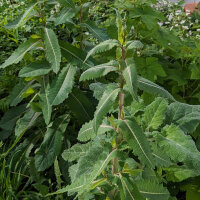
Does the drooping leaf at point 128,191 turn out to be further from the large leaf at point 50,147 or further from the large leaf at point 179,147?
the large leaf at point 50,147

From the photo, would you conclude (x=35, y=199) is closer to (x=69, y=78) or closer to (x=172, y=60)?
(x=69, y=78)

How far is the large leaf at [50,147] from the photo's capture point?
7.44 feet

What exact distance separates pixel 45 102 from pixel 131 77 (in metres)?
1.23

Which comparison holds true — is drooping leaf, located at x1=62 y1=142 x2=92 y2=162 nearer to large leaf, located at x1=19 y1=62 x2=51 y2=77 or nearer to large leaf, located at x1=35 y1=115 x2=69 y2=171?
large leaf, located at x1=35 y1=115 x2=69 y2=171

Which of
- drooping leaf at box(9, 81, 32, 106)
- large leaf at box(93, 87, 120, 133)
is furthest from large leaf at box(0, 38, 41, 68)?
large leaf at box(93, 87, 120, 133)

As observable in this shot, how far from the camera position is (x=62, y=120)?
244 centimetres

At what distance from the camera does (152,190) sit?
147 cm

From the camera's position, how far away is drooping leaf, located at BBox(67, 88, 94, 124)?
7.76 feet

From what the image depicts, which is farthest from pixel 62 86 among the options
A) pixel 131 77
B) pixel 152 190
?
pixel 131 77

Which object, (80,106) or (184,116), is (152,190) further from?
(80,106)

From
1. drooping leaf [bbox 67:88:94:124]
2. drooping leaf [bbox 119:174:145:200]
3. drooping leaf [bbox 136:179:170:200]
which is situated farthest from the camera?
drooping leaf [bbox 67:88:94:124]

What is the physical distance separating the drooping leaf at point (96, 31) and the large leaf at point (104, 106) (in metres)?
1.22

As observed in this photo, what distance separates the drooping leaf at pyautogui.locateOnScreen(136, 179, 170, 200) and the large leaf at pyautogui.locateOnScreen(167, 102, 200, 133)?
365 mm

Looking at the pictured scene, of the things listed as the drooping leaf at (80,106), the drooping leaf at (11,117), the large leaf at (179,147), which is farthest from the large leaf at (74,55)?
the large leaf at (179,147)
